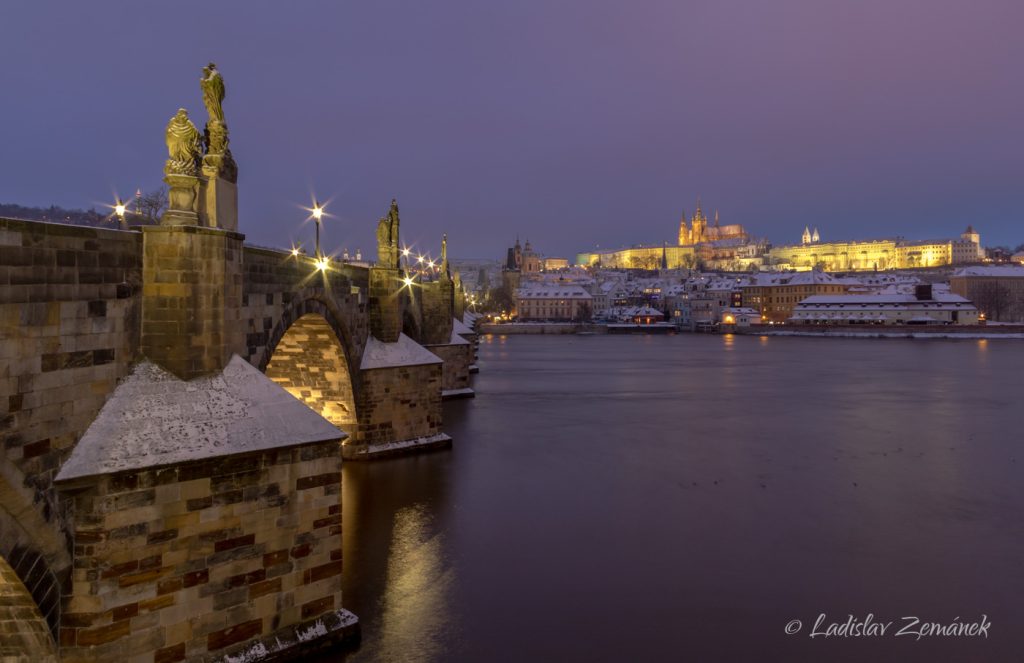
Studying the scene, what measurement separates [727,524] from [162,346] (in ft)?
34.3

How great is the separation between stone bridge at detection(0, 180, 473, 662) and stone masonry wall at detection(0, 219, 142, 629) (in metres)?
0.02

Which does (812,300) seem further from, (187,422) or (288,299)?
(187,422)

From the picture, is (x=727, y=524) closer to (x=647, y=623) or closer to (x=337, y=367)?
(x=647, y=623)

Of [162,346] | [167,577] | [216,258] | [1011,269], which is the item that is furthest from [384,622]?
[1011,269]

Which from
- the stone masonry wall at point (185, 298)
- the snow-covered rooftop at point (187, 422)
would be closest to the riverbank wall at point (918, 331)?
the snow-covered rooftop at point (187, 422)

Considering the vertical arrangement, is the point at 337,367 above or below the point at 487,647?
above

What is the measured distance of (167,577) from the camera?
7250 millimetres

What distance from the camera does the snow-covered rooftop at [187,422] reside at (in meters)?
7.22

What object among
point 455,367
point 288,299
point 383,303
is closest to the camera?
point 288,299

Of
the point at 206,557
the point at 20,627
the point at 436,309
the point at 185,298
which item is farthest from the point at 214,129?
the point at 436,309

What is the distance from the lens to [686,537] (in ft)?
42.7

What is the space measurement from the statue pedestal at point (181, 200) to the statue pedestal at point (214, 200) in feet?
1.38

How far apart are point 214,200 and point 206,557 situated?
14.7 feet

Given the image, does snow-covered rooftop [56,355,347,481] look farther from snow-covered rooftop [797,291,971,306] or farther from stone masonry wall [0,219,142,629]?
snow-covered rooftop [797,291,971,306]
